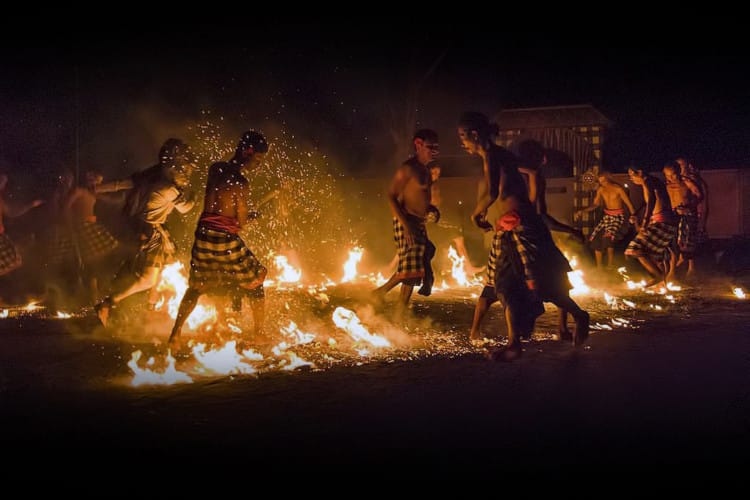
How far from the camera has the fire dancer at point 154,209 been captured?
6.48m

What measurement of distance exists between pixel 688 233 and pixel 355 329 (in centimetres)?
681

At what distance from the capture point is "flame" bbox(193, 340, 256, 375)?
502 cm

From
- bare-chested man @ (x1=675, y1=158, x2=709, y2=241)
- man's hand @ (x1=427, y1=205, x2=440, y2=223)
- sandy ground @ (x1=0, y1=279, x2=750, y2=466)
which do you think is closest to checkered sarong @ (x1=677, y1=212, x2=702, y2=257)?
bare-chested man @ (x1=675, y1=158, x2=709, y2=241)

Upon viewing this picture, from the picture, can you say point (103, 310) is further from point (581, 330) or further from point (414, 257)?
point (581, 330)

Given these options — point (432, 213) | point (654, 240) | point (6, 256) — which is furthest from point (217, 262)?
point (654, 240)

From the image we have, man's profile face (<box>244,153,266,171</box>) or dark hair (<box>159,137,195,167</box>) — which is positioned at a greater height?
dark hair (<box>159,137,195,167</box>)

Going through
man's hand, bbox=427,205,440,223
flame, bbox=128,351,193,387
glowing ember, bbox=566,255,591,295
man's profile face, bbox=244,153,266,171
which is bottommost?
flame, bbox=128,351,193,387

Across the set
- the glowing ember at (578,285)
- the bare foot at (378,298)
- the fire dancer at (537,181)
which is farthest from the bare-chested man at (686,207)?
the fire dancer at (537,181)

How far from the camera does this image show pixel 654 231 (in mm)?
9492

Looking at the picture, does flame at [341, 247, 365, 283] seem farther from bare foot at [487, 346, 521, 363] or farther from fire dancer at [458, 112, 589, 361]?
bare foot at [487, 346, 521, 363]

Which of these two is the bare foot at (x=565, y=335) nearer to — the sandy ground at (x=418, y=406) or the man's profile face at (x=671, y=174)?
the sandy ground at (x=418, y=406)

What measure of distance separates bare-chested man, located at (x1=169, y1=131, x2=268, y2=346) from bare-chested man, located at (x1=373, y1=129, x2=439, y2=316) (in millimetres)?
1915

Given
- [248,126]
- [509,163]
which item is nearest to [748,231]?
[248,126]

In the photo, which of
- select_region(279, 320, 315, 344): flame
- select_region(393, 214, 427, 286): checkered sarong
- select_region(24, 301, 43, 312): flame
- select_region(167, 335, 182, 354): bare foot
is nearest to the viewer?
select_region(167, 335, 182, 354): bare foot
